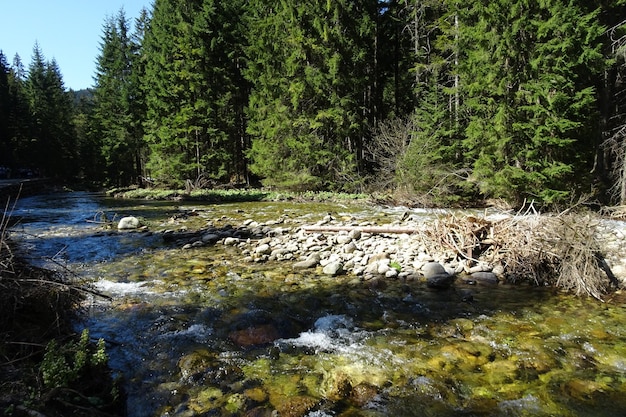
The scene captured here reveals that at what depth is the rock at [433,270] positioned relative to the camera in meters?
6.41

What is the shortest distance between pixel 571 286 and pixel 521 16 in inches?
379

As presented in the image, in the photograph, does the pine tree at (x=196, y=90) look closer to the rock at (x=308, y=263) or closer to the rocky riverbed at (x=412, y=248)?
the rocky riverbed at (x=412, y=248)

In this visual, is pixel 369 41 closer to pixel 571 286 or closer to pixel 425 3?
pixel 425 3

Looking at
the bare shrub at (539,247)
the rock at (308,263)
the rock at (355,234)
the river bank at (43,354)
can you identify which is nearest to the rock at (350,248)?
the rock at (355,234)

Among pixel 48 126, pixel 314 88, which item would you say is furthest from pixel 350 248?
pixel 48 126

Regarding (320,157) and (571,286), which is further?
(320,157)

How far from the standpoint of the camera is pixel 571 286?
19.3ft

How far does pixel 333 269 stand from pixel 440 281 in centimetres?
195

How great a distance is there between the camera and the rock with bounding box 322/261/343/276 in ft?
22.7

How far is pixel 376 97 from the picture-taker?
22.5 meters

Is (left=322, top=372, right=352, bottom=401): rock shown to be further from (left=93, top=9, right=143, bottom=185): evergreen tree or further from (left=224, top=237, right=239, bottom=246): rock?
(left=93, top=9, right=143, bottom=185): evergreen tree

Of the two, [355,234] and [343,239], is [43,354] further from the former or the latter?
[355,234]

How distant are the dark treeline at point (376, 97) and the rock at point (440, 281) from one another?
20.7 ft

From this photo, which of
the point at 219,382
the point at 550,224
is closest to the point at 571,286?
the point at 550,224
